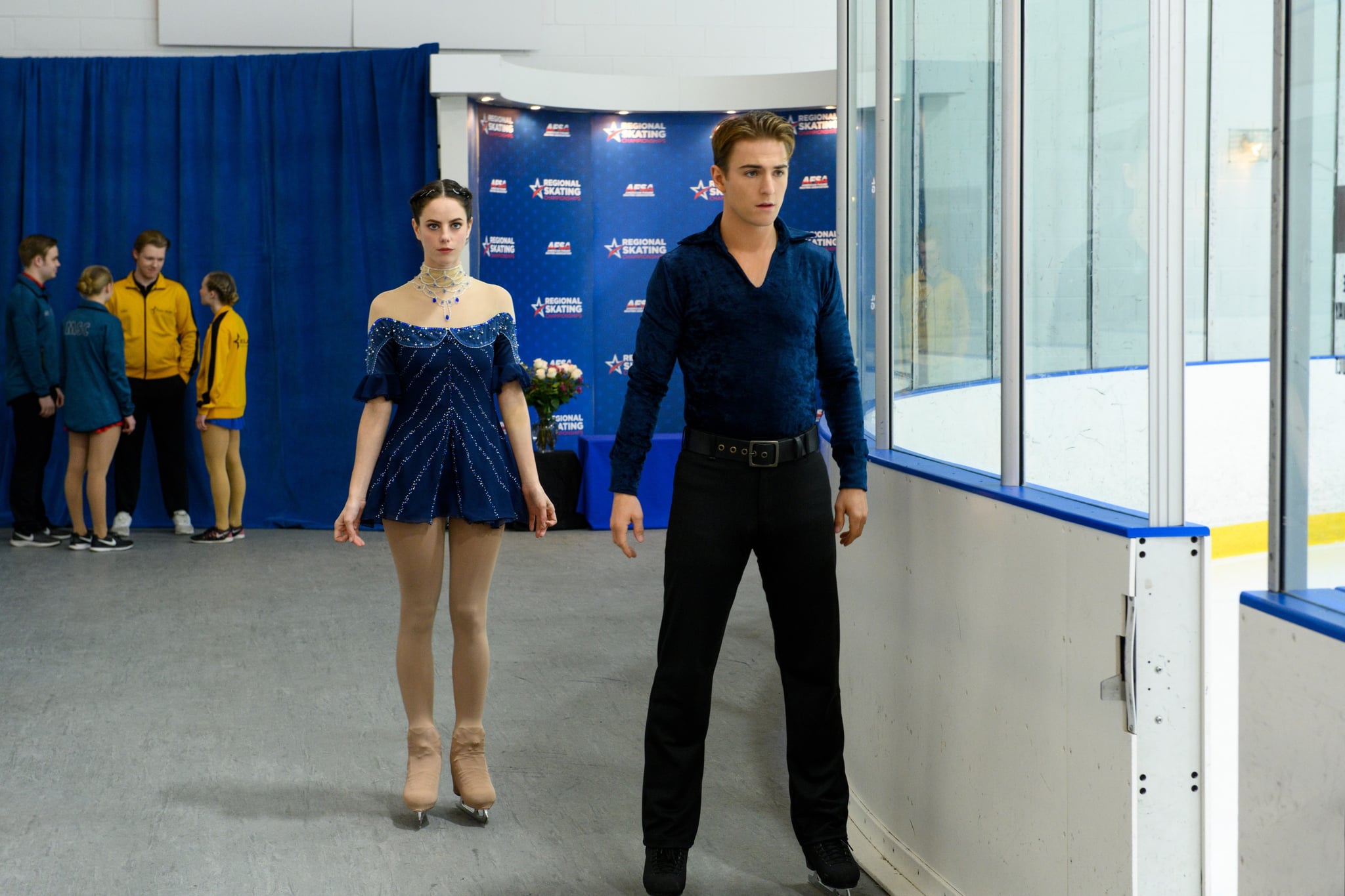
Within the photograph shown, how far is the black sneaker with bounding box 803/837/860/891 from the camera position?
2494 mm

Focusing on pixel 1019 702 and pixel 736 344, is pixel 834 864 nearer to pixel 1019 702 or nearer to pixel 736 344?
pixel 1019 702

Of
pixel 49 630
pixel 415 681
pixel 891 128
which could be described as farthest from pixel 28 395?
pixel 891 128

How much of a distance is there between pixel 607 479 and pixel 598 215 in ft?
7.12

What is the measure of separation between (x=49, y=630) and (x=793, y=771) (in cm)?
357

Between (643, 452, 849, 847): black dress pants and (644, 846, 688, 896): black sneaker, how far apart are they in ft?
0.08

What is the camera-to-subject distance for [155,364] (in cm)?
739

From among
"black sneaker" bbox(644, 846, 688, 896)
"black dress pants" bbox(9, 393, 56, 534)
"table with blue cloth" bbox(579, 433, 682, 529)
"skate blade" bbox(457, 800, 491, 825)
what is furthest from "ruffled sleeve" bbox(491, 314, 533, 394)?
"black dress pants" bbox(9, 393, 56, 534)

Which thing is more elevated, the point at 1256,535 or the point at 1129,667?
the point at 1256,535

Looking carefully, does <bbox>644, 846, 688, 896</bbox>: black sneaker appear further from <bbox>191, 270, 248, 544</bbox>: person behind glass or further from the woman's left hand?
<bbox>191, 270, 248, 544</bbox>: person behind glass

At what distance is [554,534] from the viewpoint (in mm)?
7453

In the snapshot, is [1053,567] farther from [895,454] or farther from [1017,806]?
[895,454]

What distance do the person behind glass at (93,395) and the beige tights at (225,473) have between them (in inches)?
18.6

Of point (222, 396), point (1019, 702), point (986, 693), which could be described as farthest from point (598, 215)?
point (1019, 702)

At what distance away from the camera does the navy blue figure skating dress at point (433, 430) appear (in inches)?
113
